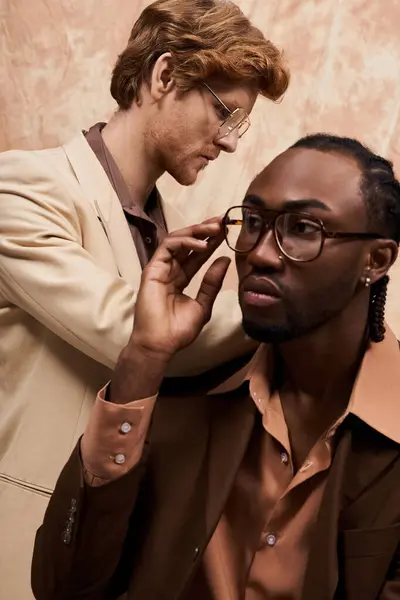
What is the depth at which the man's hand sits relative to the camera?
42.3 inches

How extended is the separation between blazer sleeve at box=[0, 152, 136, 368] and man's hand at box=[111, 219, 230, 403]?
0.09 m

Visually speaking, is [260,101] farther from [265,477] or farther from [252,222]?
[265,477]

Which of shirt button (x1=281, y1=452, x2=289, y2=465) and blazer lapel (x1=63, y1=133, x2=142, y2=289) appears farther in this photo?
blazer lapel (x1=63, y1=133, x2=142, y2=289)

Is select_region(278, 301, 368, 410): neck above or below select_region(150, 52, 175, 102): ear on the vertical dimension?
below

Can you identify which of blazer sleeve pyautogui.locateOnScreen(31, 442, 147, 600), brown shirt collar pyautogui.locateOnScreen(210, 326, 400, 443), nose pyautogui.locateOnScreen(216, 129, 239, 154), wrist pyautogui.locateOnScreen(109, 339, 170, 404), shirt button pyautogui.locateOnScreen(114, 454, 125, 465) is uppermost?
nose pyautogui.locateOnScreen(216, 129, 239, 154)

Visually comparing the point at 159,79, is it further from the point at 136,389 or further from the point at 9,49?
the point at 9,49

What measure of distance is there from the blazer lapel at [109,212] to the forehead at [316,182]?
323 mm

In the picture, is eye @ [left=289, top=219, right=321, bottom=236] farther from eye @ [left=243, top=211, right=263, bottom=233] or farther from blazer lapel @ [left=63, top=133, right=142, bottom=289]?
blazer lapel @ [left=63, top=133, right=142, bottom=289]

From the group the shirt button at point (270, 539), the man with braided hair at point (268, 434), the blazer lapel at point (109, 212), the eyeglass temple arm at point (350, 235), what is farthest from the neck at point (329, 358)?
the blazer lapel at point (109, 212)

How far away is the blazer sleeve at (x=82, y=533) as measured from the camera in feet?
3.58

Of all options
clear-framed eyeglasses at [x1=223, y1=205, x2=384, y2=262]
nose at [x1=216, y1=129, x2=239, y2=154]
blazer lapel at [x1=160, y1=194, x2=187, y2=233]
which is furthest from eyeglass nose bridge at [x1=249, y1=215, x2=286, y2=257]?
blazer lapel at [x1=160, y1=194, x2=187, y2=233]

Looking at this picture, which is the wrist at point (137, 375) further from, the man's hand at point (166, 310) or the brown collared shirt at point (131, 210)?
the brown collared shirt at point (131, 210)

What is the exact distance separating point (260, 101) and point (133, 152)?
2.15 ft

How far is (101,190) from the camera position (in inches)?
53.8
